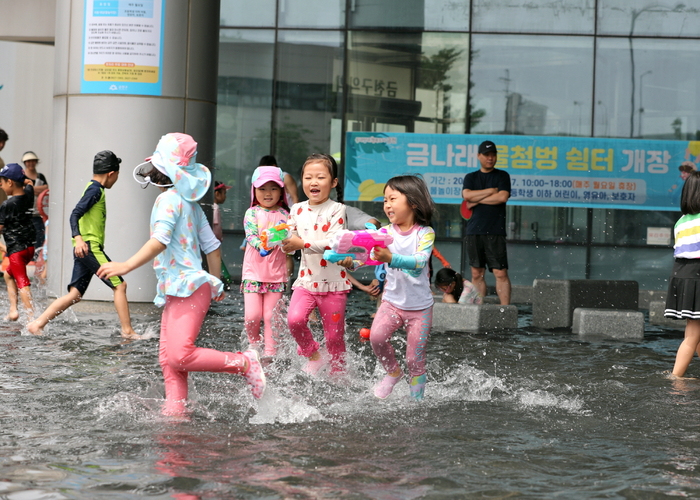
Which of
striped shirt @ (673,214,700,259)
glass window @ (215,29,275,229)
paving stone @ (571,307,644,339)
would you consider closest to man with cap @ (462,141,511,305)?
paving stone @ (571,307,644,339)

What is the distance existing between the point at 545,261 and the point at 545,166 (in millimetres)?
1720

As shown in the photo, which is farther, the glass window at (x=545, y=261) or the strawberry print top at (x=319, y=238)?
the glass window at (x=545, y=261)

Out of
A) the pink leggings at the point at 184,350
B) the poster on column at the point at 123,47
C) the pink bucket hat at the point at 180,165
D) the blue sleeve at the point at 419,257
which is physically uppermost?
the poster on column at the point at 123,47

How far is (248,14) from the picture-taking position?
55.0ft

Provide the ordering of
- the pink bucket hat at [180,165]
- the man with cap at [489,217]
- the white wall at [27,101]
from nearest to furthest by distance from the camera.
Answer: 1. the pink bucket hat at [180,165]
2. the man with cap at [489,217]
3. the white wall at [27,101]

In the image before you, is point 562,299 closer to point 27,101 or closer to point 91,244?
point 91,244

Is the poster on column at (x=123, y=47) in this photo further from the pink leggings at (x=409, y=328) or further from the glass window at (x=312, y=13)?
the pink leggings at (x=409, y=328)

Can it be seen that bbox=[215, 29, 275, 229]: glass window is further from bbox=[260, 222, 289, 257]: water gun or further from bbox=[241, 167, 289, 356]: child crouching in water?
bbox=[260, 222, 289, 257]: water gun

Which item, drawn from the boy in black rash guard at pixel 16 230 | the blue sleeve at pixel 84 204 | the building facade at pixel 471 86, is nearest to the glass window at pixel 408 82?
the building facade at pixel 471 86

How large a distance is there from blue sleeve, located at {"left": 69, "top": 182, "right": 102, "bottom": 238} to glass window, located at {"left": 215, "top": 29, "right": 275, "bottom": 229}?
807 centimetres

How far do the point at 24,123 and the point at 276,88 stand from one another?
466 cm

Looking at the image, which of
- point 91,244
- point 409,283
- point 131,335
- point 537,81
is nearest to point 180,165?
point 409,283

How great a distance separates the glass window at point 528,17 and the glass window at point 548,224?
10.5 ft

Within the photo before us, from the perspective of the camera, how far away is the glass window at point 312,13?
16.7 metres
